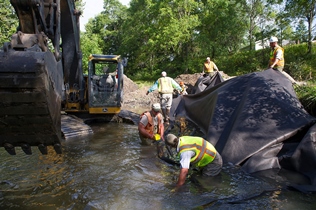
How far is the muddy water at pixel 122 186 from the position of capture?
445 cm

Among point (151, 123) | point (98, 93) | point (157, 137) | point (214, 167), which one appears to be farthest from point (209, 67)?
point (214, 167)

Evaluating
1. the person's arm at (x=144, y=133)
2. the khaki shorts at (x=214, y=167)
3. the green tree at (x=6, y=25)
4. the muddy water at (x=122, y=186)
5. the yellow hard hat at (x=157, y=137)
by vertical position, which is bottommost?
the muddy water at (x=122, y=186)

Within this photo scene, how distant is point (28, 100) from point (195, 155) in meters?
2.84

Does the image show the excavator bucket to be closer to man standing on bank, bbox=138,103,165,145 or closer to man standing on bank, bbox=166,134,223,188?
man standing on bank, bbox=166,134,223,188

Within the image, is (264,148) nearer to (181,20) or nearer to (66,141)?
(66,141)

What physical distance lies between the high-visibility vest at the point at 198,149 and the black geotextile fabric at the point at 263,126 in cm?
68

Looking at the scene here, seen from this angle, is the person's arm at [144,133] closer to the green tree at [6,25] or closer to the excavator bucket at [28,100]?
the excavator bucket at [28,100]

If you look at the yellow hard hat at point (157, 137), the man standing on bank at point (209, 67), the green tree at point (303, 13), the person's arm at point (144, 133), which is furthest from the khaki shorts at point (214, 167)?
the green tree at point (303, 13)

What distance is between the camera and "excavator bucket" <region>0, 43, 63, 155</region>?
3.17 m

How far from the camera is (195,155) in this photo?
5.00 meters

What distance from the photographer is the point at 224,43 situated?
2748cm

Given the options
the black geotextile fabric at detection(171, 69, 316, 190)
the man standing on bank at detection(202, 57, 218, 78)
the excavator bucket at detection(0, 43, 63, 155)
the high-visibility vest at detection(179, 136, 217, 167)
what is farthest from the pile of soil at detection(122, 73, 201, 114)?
the excavator bucket at detection(0, 43, 63, 155)

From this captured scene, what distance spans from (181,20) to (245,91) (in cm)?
2087

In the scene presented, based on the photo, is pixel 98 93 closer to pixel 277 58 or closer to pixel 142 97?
pixel 277 58
